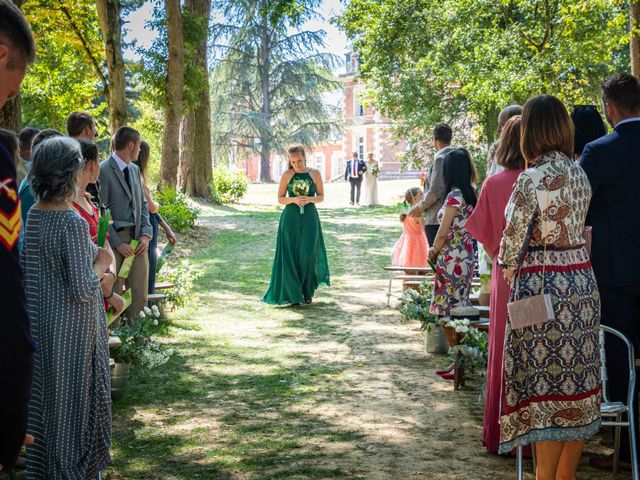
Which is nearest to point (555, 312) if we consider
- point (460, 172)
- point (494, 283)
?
point (494, 283)

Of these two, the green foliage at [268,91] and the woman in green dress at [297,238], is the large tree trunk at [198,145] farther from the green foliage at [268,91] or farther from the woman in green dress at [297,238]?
the green foliage at [268,91]

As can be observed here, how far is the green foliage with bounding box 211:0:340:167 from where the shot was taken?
56.5 m

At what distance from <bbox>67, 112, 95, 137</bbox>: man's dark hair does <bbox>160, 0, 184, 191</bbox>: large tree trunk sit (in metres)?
14.0

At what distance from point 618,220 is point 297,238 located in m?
6.88

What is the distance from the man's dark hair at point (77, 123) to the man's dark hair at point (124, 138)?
70 centimetres

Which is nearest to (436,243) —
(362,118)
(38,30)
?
(38,30)

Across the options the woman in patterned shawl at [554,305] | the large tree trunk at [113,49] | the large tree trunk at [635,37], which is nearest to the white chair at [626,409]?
the woman in patterned shawl at [554,305]

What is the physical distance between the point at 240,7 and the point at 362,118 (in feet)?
68.6

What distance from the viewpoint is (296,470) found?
523 centimetres

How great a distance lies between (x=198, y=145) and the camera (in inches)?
1100

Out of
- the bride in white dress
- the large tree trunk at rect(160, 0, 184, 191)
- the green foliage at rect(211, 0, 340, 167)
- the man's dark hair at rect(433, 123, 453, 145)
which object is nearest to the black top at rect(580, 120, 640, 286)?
the man's dark hair at rect(433, 123, 453, 145)

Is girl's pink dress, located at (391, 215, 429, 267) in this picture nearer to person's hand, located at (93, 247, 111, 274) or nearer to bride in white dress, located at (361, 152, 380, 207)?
person's hand, located at (93, 247, 111, 274)

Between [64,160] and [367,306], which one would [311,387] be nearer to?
[64,160]

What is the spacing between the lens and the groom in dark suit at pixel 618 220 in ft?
16.8
